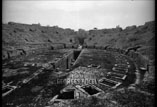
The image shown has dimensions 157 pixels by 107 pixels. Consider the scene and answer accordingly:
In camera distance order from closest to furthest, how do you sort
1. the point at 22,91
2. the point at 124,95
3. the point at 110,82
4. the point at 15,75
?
the point at 124,95
the point at 22,91
the point at 110,82
the point at 15,75

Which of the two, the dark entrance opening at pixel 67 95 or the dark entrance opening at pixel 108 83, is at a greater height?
the dark entrance opening at pixel 108 83

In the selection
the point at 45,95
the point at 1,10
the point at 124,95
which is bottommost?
the point at 45,95

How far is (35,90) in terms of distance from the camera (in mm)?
4512

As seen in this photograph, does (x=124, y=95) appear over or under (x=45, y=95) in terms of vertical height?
over

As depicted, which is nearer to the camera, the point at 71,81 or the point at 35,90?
the point at 35,90

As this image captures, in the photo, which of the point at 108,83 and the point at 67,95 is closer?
Answer: the point at 67,95

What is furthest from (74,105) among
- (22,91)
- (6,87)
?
(6,87)

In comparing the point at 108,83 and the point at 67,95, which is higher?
the point at 108,83

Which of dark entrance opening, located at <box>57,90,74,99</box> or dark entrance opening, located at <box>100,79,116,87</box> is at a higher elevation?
dark entrance opening, located at <box>100,79,116,87</box>

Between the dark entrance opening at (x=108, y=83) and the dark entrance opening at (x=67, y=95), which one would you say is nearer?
the dark entrance opening at (x=67, y=95)

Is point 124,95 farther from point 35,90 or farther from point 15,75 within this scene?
point 15,75

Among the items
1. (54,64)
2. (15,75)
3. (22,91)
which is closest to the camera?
(22,91)

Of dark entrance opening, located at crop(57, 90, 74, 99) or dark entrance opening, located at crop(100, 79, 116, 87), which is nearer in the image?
dark entrance opening, located at crop(57, 90, 74, 99)

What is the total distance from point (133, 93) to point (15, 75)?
6872mm
